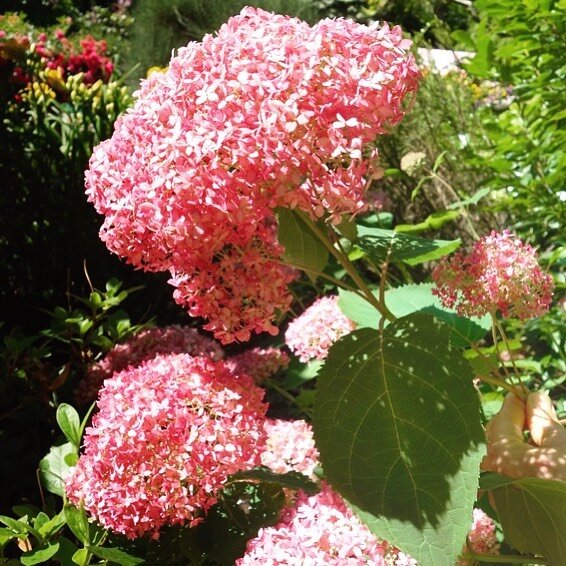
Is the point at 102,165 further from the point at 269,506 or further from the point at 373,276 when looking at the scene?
the point at 373,276

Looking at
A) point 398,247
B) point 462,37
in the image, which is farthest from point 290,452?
point 462,37

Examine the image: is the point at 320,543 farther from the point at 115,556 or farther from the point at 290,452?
the point at 290,452

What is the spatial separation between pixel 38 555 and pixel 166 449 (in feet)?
0.59

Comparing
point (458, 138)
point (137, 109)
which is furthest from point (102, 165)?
point (458, 138)

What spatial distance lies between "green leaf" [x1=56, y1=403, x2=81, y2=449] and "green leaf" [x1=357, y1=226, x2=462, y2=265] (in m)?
0.43

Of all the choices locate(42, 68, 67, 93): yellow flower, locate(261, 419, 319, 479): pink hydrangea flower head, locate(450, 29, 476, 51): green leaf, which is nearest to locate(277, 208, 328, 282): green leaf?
locate(261, 419, 319, 479): pink hydrangea flower head

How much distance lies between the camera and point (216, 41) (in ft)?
2.21

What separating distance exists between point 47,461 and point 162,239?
0.45m

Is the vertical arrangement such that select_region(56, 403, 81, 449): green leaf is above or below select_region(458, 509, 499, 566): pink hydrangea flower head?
above

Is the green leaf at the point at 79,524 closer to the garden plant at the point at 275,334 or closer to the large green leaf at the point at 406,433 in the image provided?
the garden plant at the point at 275,334

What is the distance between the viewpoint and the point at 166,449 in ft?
2.49

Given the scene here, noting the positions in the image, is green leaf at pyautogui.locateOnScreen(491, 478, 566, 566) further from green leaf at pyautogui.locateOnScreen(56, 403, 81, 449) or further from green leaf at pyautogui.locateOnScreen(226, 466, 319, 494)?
green leaf at pyautogui.locateOnScreen(56, 403, 81, 449)

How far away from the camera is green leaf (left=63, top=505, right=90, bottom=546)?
0.82m

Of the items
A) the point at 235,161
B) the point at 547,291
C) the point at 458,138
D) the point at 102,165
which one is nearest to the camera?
the point at 235,161
